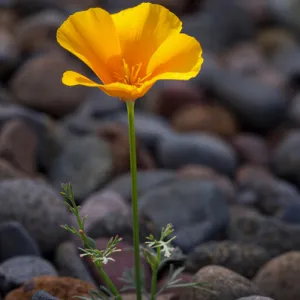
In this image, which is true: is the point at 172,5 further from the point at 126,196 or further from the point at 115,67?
the point at 115,67

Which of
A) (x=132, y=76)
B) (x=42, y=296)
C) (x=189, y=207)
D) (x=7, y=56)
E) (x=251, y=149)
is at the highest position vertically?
(x=132, y=76)

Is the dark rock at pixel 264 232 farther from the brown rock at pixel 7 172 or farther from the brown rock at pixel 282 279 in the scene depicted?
the brown rock at pixel 7 172

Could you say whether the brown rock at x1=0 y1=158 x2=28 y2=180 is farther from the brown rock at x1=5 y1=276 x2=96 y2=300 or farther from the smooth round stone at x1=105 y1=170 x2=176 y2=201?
the brown rock at x1=5 y1=276 x2=96 y2=300

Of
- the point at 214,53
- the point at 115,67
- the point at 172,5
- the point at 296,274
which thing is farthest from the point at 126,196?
the point at 172,5

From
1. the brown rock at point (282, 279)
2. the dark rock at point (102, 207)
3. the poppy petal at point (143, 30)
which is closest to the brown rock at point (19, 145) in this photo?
the dark rock at point (102, 207)

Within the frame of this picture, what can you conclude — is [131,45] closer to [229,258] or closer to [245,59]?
[229,258]

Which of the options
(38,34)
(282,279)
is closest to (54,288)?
(282,279)
